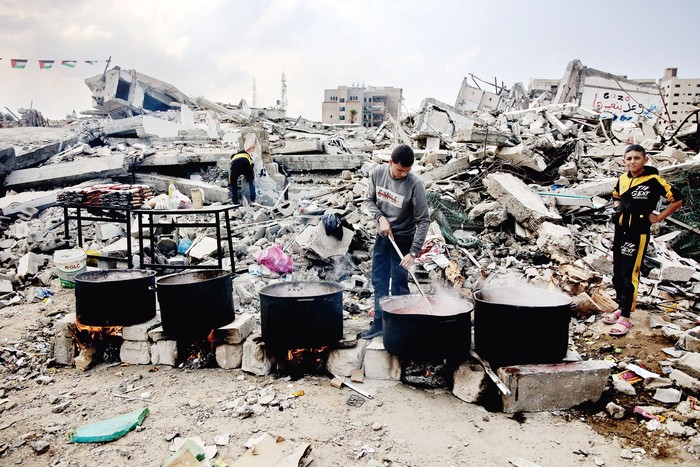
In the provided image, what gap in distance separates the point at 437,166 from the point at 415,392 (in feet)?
22.7

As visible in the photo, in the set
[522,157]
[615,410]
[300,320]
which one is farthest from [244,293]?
[522,157]

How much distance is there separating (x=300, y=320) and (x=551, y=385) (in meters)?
2.02

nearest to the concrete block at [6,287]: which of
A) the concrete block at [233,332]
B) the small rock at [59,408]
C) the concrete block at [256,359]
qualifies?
the small rock at [59,408]

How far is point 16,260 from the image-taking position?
7711 mm

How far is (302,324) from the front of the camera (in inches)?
148

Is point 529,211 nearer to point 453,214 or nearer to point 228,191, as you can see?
point 453,214

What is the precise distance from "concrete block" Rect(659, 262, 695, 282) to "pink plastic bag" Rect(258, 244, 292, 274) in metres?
5.03

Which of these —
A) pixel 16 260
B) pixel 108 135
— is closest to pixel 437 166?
pixel 16 260

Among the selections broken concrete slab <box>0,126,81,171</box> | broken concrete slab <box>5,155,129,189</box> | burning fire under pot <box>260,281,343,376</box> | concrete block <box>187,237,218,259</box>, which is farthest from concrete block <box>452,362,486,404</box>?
broken concrete slab <box>0,126,81,171</box>

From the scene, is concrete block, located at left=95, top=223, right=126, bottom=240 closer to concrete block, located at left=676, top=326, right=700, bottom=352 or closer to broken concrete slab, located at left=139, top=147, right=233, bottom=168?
broken concrete slab, located at left=139, top=147, right=233, bottom=168

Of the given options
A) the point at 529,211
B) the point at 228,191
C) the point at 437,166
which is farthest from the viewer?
the point at 228,191

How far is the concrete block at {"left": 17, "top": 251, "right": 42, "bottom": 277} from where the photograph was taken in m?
7.00

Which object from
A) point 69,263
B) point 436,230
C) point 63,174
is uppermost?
point 63,174

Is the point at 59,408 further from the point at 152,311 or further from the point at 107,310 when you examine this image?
the point at 152,311
